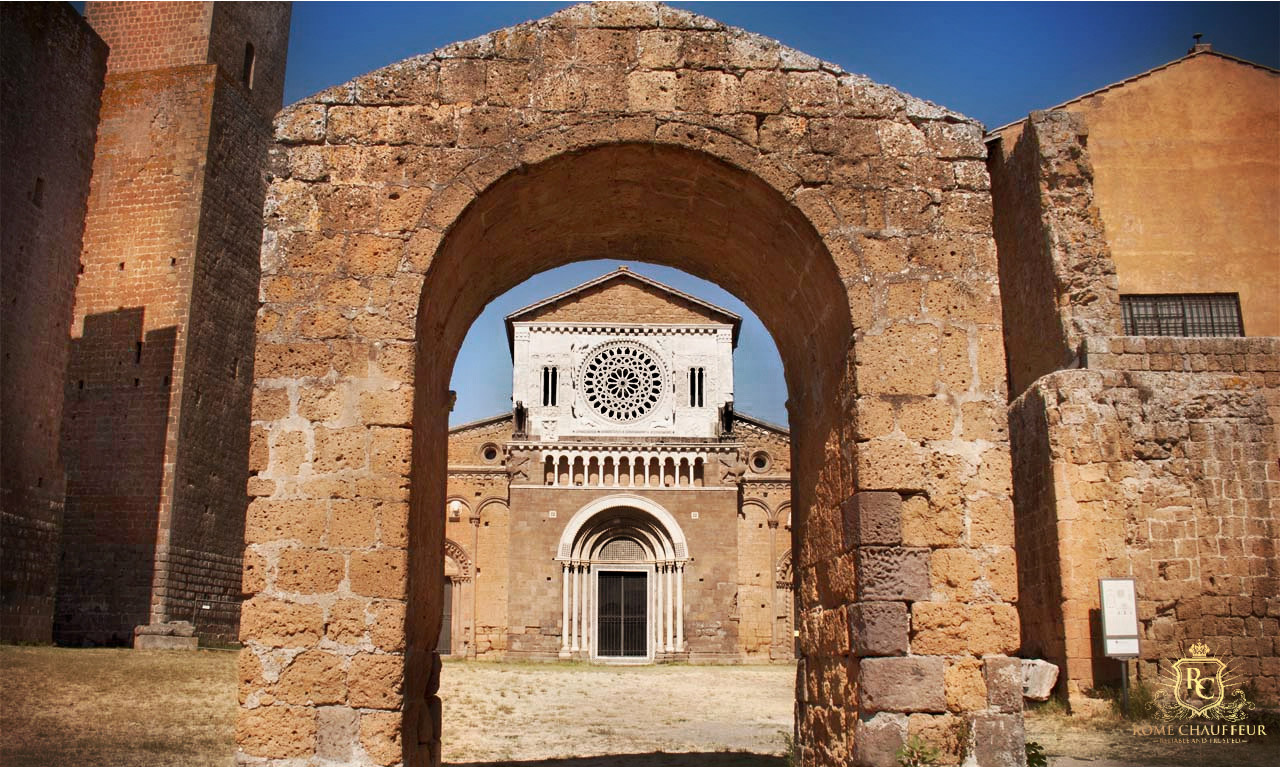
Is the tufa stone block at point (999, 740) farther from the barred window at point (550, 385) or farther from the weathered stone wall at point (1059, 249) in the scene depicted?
the barred window at point (550, 385)

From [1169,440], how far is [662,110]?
7.55 meters

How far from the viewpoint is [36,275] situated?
1886cm

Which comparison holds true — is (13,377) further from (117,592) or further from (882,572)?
(882,572)

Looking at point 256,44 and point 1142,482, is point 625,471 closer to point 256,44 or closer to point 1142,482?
point 256,44

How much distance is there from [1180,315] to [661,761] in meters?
10.6

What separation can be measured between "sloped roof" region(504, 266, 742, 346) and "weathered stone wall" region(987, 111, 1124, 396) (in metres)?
23.4

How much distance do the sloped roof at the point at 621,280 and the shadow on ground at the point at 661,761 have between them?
89.3 ft

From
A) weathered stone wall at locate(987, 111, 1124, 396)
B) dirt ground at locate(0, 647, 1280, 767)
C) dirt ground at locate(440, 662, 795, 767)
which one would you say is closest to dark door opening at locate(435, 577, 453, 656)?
dirt ground at locate(440, 662, 795, 767)

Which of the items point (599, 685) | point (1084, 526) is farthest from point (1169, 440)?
point (599, 685)

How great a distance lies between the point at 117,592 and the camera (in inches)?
801

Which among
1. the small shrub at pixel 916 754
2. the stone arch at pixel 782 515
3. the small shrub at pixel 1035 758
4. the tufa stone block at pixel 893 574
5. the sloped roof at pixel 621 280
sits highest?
the sloped roof at pixel 621 280

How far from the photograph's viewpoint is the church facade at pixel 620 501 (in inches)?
1300

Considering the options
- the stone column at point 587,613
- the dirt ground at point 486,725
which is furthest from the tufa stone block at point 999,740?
the stone column at point 587,613

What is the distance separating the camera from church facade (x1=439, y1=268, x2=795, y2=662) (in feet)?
108
